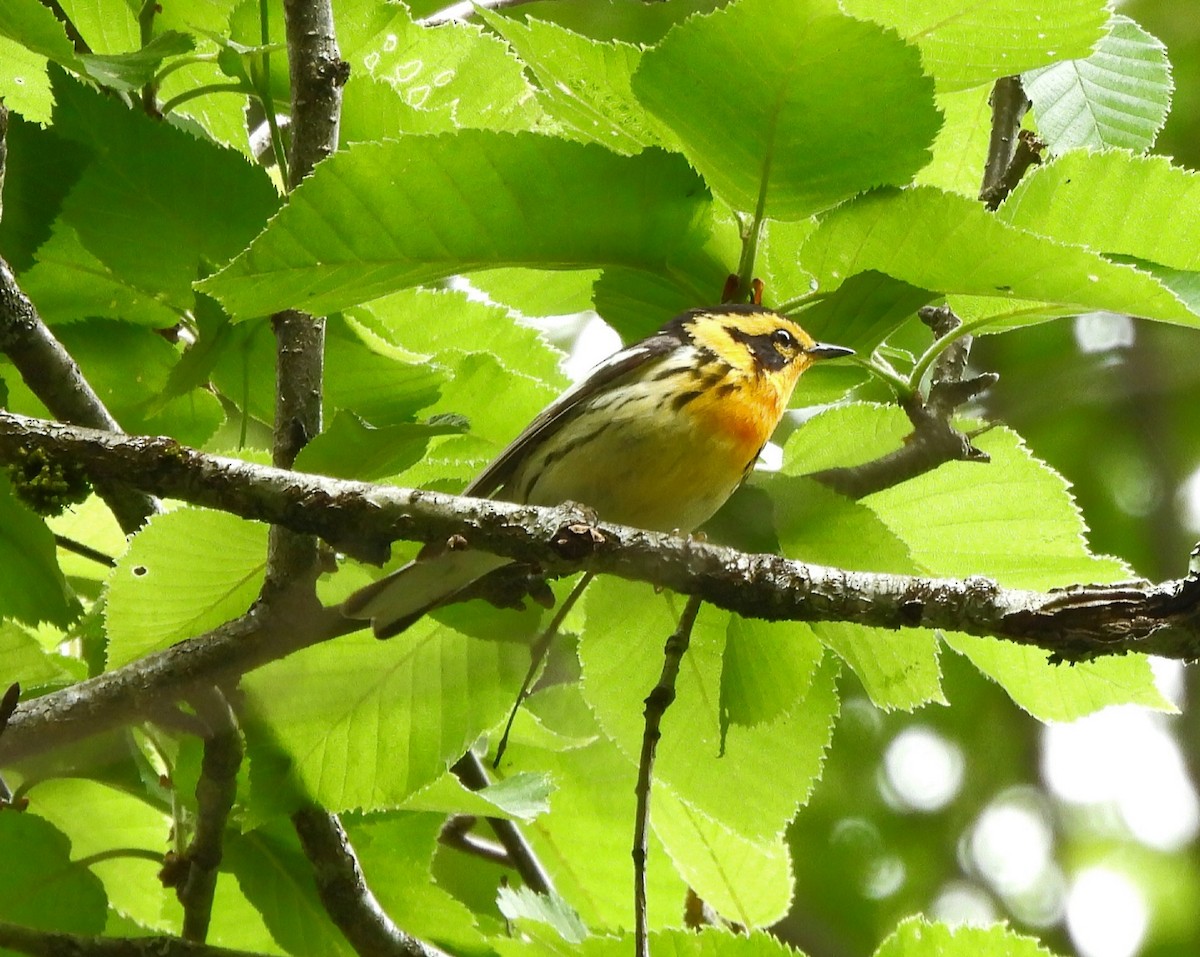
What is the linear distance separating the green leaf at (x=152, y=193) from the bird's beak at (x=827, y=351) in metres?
0.99

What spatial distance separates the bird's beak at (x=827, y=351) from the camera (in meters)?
2.15

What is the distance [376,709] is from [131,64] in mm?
1178

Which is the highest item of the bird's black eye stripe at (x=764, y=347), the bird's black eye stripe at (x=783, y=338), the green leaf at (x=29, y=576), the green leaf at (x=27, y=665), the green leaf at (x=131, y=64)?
the green leaf at (x=131, y=64)

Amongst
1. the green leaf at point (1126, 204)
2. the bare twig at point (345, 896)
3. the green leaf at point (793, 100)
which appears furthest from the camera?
the bare twig at point (345, 896)

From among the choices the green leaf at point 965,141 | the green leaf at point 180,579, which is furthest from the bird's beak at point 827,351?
the green leaf at point 180,579

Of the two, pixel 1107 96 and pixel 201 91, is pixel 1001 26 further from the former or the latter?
pixel 201 91

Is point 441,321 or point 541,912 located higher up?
point 441,321

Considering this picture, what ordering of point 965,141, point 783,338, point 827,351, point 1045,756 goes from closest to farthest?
point 827,351, point 783,338, point 965,141, point 1045,756

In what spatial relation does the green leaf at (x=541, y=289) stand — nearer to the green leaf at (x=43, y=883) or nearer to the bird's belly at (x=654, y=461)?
the bird's belly at (x=654, y=461)

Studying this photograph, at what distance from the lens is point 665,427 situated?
2.78 metres

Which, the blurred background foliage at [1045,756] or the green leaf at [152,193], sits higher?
the green leaf at [152,193]

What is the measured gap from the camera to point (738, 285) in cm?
218

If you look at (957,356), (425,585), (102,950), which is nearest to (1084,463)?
(957,356)

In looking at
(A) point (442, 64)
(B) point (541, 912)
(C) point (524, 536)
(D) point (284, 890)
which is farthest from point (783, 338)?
(D) point (284, 890)
